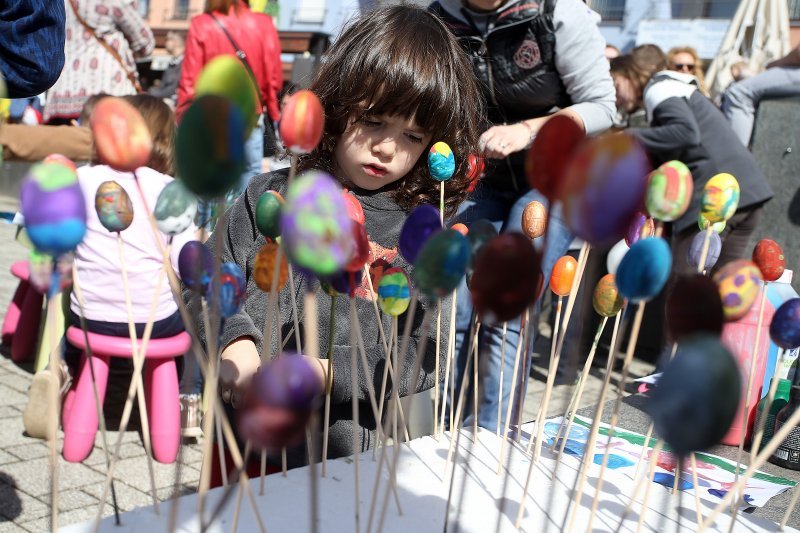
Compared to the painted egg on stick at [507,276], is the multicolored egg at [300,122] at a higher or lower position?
higher

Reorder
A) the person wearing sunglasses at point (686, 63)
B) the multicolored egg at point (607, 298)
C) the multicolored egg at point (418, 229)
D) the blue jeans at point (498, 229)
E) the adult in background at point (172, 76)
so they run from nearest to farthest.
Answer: the multicolored egg at point (418, 229), the multicolored egg at point (607, 298), the blue jeans at point (498, 229), the person wearing sunglasses at point (686, 63), the adult in background at point (172, 76)

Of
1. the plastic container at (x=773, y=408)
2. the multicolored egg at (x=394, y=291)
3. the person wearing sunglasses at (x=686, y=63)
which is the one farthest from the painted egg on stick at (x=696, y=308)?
the person wearing sunglasses at (x=686, y=63)

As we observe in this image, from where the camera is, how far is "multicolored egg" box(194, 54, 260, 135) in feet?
1.72

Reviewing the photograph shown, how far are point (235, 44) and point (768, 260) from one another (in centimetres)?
254

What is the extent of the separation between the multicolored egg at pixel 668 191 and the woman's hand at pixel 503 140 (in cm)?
80

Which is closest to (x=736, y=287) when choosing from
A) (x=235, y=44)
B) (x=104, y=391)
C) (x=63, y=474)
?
(x=63, y=474)

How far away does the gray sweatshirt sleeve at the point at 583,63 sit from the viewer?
1.77 meters

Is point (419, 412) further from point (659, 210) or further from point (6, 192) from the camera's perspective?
→ point (6, 192)

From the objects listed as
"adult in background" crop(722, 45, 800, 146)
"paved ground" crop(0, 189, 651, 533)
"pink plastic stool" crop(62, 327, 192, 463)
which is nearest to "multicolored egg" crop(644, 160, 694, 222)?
"paved ground" crop(0, 189, 651, 533)

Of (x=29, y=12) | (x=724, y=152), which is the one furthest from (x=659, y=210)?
(x=724, y=152)

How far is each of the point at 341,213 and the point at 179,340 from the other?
1.73 m

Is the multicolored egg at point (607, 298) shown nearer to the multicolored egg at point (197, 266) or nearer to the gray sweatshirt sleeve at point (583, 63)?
the multicolored egg at point (197, 266)

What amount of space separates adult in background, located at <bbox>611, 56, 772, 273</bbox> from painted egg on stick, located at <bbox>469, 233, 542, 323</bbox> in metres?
2.36

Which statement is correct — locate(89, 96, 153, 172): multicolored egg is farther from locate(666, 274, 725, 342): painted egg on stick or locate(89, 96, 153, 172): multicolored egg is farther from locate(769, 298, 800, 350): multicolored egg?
locate(769, 298, 800, 350): multicolored egg
